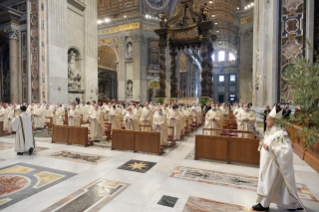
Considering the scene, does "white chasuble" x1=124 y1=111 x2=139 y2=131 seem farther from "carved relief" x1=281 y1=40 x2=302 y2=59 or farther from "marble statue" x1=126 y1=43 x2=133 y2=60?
"marble statue" x1=126 y1=43 x2=133 y2=60

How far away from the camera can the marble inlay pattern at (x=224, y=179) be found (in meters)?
4.09

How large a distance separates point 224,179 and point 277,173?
1661 mm

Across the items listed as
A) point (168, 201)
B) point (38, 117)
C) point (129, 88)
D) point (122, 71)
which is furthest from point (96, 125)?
point (122, 71)

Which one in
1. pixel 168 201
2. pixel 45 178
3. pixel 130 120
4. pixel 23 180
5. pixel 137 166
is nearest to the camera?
pixel 168 201

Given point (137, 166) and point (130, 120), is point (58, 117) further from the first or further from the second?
point (137, 166)

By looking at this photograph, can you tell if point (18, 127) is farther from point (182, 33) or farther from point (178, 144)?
point (182, 33)

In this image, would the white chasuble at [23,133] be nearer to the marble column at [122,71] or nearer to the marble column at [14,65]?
the marble column at [14,65]

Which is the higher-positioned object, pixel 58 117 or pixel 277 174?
pixel 58 117

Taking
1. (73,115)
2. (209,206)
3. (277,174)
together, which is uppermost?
(73,115)

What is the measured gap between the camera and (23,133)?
6.45m

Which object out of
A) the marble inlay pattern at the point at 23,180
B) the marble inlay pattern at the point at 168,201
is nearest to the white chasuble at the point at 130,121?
the marble inlay pattern at the point at 23,180

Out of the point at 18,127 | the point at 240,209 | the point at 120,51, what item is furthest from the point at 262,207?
the point at 120,51

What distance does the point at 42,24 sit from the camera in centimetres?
1447

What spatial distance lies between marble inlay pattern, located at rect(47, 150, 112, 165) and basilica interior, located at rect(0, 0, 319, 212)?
33 millimetres
